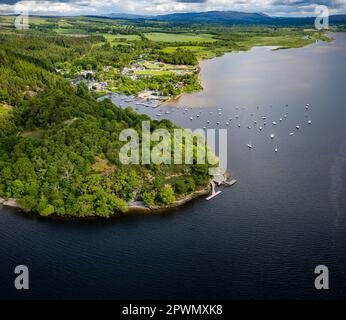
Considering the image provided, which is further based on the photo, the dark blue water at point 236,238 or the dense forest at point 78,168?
the dense forest at point 78,168

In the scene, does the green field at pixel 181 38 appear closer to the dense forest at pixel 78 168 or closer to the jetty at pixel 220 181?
the dense forest at pixel 78 168

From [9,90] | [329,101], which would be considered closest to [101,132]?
[9,90]

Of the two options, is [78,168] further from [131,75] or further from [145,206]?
[131,75]

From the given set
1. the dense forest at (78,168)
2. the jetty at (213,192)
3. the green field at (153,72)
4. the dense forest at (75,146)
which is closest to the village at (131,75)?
the green field at (153,72)

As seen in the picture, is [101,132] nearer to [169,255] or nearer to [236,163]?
[236,163]

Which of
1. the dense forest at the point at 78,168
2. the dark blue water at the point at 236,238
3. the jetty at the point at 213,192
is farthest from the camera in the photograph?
the jetty at the point at 213,192

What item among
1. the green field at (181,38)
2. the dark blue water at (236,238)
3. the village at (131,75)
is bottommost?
the dark blue water at (236,238)

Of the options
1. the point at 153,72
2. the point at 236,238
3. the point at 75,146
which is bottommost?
the point at 236,238

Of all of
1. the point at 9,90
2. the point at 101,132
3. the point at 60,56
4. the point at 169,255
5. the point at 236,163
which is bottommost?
the point at 169,255

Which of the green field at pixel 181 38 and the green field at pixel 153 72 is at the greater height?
the green field at pixel 181 38

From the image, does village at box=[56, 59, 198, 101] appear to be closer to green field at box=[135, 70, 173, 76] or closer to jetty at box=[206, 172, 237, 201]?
green field at box=[135, 70, 173, 76]

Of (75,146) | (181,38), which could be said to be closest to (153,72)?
(75,146)
